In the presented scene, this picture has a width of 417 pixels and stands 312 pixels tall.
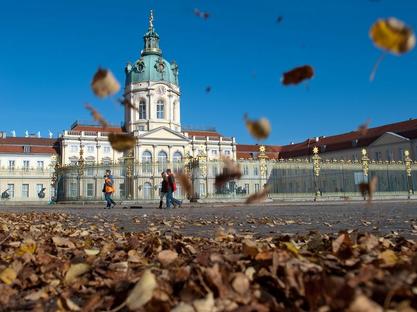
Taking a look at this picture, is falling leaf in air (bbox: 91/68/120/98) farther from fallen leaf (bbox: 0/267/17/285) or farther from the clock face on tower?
the clock face on tower

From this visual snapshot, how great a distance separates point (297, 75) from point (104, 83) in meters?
0.76

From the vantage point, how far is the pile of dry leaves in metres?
1.46

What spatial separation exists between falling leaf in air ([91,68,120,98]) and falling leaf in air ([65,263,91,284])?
105cm

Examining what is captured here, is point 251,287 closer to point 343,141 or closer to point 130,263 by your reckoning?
point 130,263

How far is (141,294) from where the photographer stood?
164 centimetres

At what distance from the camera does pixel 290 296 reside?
1.61 m

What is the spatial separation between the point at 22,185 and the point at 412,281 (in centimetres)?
5923

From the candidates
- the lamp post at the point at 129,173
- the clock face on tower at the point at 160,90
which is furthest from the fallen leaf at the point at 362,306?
the clock face on tower at the point at 160,90

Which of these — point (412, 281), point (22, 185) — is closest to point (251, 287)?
point (412, 281)

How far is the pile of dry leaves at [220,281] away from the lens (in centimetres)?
146

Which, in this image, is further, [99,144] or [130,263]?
[99,144]

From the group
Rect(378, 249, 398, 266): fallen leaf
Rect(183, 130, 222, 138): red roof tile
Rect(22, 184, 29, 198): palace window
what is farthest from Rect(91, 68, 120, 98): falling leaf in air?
Rect(183, 130, 222, 138): red roof tile

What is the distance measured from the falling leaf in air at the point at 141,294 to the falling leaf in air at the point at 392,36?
3.92 ft

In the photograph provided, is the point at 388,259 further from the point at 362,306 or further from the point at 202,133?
the point at 202,133
